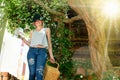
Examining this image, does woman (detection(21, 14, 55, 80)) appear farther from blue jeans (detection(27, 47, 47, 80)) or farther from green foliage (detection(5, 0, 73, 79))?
green foliage (detection(5, 0, 73, 79))

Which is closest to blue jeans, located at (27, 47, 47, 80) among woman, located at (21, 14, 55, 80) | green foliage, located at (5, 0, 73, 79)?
woman, located at (21, 14, 55, 80)

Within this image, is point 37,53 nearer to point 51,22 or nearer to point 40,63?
point 40,63

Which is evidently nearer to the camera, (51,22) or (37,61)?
(37,61)

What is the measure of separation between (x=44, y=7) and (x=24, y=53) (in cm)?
165

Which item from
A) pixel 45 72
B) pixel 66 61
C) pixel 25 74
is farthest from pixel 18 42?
pixel 45 72

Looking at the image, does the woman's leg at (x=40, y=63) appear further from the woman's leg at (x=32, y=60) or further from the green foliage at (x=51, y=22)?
the green foliage at (x=51, y=22)

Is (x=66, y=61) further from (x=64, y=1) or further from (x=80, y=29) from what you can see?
(x=80, y=29)

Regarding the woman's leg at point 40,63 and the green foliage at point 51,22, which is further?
the green foliage at point 51,22

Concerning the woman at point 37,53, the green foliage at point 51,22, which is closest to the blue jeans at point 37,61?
the woman at point 37,53

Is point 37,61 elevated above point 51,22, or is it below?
below

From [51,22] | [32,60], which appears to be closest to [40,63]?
[32,60]

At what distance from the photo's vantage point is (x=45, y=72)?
318 inches

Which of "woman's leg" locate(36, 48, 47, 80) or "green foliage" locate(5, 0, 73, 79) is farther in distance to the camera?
"green foliage" locate(5, 0, 73, 79)

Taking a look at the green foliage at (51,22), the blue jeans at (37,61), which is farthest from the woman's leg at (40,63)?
the green foliage at (51,22)
